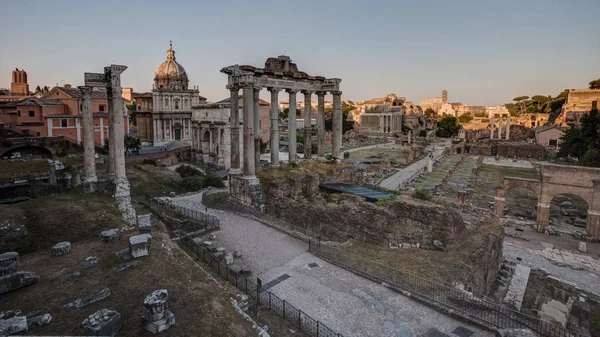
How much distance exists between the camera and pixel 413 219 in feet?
48.1

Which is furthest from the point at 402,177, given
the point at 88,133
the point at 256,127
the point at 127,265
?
the point at 127,265

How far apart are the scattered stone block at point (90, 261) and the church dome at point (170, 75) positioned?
163 ft

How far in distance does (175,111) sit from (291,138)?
37587mm

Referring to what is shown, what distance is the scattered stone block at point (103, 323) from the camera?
21.6ft

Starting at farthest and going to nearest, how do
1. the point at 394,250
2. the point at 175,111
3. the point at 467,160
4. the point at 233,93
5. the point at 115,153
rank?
the point at 467,160 < the point at 175,111 < the point at 233,93 < the point at 115,153 < the point at 394,250

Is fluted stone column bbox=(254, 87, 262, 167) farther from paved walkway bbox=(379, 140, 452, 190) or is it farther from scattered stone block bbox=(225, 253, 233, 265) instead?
paved walkway bbox=(379, 140, 452, 190)

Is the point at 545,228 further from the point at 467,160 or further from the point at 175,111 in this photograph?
the point at 175,111

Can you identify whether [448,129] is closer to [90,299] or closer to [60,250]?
[60,250]

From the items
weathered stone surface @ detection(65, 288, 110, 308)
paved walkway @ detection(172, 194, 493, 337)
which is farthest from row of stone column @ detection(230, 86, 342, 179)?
weathered stone surface @ detection(65, 288, 110, 308)

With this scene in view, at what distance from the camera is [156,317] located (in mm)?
7082

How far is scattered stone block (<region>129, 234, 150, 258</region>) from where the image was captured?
417 inches

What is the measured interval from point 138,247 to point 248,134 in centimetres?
945

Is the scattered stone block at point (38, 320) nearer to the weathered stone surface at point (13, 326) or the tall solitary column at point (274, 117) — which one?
the weathered stone surface at point (13, 326)

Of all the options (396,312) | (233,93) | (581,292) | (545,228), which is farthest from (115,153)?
(545,228)
